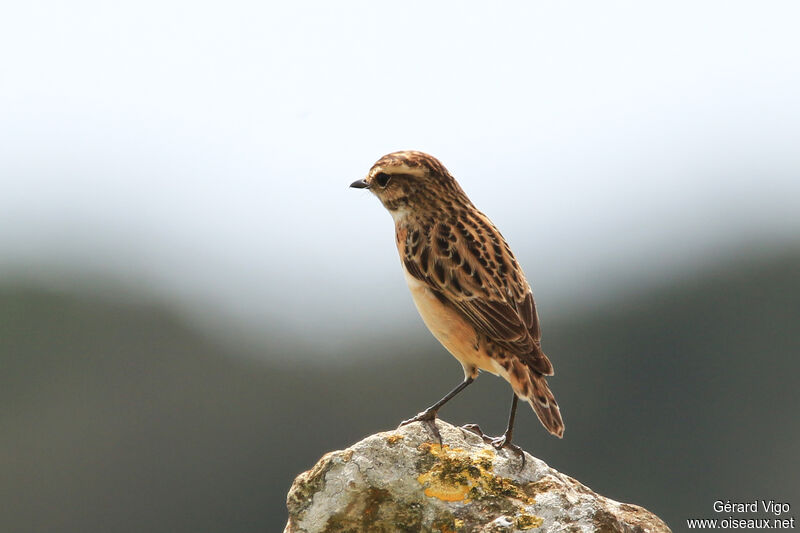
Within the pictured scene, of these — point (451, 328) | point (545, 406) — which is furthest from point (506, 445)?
point (451, 328)

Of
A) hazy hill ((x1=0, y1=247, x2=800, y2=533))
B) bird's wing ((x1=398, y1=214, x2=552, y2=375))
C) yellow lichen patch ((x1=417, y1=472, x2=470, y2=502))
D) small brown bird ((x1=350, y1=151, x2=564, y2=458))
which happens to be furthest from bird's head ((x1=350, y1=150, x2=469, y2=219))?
hazy hill ((x1=0, y1=247, x2=800, y2=533))

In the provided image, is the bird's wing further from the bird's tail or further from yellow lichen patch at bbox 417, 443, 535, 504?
yellow lichen patch at bbox 417, 443, 535, 504

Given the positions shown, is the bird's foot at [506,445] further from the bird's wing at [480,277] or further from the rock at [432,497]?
the bird's wing at [480,277]

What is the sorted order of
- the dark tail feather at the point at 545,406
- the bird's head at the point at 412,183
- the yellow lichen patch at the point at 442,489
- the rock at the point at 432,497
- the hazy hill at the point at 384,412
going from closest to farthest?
the rock at the point at 432,497
the yellow lichen patch at the point at 442,489
the dark tail feather at the point at 545,406
the bird's head at the point at 412,183
the hazy hill at the point at 384,412

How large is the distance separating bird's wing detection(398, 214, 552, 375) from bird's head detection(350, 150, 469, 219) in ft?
0.82

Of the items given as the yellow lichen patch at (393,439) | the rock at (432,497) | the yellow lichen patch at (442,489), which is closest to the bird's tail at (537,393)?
the rock at (432,497)

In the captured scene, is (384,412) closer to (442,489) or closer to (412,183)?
(412,183)

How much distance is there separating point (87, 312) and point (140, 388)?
789 inches

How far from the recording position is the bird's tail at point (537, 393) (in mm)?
11562

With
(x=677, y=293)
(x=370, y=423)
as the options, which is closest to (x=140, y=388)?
(x=370, y=423)

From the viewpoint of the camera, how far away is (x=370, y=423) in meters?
61.8

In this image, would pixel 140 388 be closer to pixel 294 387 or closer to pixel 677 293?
pixel 294 387

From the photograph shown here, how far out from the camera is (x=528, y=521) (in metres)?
10.5

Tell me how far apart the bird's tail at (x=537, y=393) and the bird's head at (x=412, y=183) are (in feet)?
6.73
